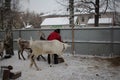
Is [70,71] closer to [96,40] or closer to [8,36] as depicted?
[8,36]

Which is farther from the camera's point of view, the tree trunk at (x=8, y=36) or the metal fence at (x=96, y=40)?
the metal fence at (x=96, y=40)

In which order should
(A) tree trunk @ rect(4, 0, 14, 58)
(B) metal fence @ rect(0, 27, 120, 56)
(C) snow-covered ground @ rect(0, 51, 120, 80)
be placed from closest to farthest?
1. (C) snow-covered ground @ rect(0, 51, 120, 80)
2. (A) tree trunk @ rect(4, 0, 14, 58)
3. (B) metal fence @ rect(0, 27, 120, 56)

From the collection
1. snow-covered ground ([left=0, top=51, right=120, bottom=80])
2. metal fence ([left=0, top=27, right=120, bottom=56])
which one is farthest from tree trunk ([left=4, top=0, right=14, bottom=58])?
metal fence ([left=0, top=27, right=120, bottom=56])

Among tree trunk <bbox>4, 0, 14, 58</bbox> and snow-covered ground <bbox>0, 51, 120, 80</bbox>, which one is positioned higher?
tree trunk <bbox>4, 0, 14, 58</bbox>

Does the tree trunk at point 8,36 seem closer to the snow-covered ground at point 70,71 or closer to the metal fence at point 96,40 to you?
the snow-covered ground at point 70,71

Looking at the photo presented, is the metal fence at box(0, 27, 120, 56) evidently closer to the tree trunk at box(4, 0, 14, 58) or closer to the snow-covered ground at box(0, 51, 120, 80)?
the snow-covered ground at box(0, 51, 120, 80)

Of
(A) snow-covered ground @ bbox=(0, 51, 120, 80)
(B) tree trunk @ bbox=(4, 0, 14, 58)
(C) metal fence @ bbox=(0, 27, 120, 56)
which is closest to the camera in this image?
(A) snow-covered ground @ bbox=(0, 51, 120, 80)

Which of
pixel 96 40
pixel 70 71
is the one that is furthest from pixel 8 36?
pixel 96 40

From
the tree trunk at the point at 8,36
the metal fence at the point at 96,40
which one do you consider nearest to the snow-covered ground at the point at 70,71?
the tree trunk at the point at 8,36

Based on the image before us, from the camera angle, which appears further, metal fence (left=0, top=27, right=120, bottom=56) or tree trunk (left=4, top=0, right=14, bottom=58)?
metal fence (left=0, top=27, right=120, bottom=56)

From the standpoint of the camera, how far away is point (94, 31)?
13602 mm

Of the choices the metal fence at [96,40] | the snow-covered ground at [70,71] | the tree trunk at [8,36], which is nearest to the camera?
the snow-covered ground at [70,71]

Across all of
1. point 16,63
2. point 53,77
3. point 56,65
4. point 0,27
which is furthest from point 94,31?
point 0,27

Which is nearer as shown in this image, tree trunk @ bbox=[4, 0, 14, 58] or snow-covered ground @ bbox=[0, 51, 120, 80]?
snow-covered ground @ bbox=[0, 51, 120, 80]
